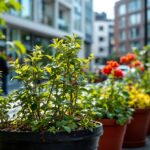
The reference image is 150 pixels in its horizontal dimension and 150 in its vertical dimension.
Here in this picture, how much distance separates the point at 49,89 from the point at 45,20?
35.3 metres

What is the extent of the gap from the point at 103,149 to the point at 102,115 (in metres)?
0.43

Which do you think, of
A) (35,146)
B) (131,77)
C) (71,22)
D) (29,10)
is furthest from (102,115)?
(71,22)

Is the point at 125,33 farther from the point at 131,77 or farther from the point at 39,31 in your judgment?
the point at 131,77

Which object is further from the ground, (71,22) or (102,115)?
(71,22)

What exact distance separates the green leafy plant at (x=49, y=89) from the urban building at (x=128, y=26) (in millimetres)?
99978

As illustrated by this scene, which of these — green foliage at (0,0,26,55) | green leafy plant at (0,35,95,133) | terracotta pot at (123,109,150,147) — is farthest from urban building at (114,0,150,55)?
green foliage at (0,0,26,55)

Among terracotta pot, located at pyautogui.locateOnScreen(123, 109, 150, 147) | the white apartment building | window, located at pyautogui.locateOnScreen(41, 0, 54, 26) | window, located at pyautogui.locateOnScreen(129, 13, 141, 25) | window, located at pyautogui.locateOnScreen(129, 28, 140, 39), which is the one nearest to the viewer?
terracotta pot, located at pyautogui.locateOnScreen(123, 109, 150, 147)

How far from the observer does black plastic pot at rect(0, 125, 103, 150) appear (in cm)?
324

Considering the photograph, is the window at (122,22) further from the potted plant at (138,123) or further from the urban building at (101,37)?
the potted plant at (138,123)

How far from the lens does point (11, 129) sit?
353 cm

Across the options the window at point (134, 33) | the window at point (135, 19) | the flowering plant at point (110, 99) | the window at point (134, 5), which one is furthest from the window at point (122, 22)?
the flowering plant at point (110, 99)

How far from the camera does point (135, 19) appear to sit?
106m

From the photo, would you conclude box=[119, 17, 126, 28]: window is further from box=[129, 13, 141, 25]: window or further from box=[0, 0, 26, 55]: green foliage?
box=[0, 0, 26, 55]: green foliage

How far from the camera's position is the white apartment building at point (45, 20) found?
32.3m
